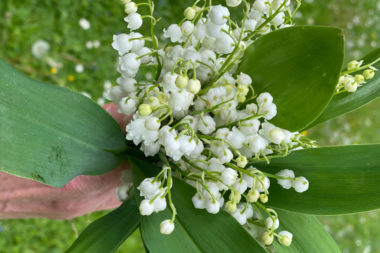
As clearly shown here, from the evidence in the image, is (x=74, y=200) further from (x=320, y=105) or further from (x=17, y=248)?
(x=17, y=248)

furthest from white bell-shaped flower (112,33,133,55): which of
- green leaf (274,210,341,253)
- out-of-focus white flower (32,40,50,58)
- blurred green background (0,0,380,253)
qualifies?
out-of-focus white flower (32,40,50,58)

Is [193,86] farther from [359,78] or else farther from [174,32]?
[359,78]

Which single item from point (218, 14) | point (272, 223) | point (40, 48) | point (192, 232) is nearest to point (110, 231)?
point (192, 232)

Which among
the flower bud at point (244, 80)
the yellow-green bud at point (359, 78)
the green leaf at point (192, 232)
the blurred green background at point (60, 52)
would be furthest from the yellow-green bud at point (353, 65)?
the blurred green background at point (60, 52)

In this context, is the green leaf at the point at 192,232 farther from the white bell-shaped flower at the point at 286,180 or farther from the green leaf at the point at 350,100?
the green leaf at the point at 350,100

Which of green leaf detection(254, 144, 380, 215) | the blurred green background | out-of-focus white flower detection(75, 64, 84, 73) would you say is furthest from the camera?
out-of-focus white flower detection(75, 64, 84, 73)

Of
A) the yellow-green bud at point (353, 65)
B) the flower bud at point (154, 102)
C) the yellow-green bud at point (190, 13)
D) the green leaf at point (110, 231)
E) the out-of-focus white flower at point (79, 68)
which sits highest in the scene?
the yellow-green bud at point (190, 13)

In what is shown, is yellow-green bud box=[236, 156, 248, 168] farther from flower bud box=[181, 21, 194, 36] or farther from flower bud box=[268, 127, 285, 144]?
flower bud box=[181, 21, 194, 36]
